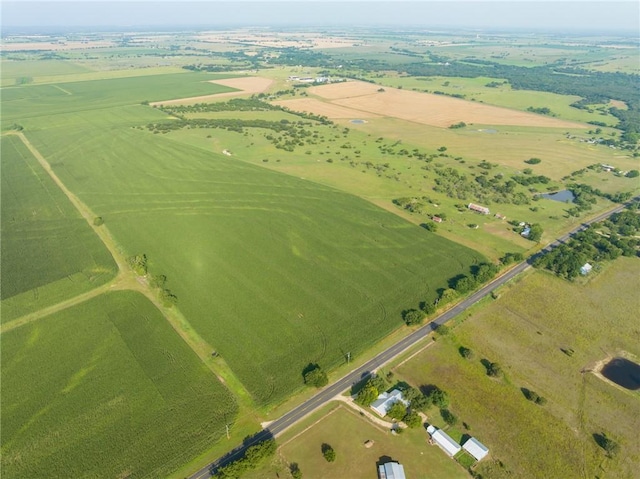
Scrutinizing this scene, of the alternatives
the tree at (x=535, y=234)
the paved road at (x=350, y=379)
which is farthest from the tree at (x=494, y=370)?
the tree at (x=535, y=234)

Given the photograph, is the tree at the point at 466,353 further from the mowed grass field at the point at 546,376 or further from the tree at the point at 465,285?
the tree at the point at 465,285

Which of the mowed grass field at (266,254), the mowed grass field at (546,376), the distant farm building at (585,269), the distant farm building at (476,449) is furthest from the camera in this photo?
the distant farm building at (585,269)

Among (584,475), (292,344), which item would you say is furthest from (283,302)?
(584,475)

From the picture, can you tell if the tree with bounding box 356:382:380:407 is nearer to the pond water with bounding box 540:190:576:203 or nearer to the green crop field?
the green crop field

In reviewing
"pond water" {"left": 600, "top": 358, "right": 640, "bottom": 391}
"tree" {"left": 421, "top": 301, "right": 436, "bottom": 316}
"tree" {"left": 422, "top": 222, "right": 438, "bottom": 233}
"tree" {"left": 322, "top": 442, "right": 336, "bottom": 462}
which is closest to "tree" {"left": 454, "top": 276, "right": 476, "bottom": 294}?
"tree" {"left": 421, "top": 301, "right": 436, "bottom": 316}

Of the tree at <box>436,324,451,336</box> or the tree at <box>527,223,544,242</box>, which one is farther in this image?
the tree at <box>527,223,544,242</box>

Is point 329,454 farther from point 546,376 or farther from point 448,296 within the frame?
point 448,296
